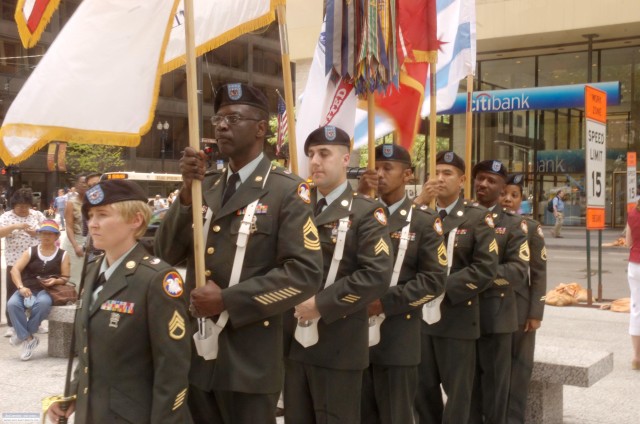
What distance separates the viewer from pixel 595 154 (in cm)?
1173

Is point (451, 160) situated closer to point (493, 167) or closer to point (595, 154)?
point (493, 167)

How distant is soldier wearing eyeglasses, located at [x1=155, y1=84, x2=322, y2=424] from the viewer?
3252 mm

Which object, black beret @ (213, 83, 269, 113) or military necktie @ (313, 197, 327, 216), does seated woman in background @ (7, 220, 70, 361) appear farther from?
black beret @ (213, 83, 269, 113)

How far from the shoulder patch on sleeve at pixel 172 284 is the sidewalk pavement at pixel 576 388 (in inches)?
108

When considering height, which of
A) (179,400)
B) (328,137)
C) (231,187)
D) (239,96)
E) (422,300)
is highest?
(239,96)

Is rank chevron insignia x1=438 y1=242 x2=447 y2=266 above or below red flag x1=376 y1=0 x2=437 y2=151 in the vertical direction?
below

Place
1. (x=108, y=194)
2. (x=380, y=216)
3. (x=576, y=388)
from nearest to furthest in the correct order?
(x=108, y=194) < (x=380, y=216) < (x=576, y=388)

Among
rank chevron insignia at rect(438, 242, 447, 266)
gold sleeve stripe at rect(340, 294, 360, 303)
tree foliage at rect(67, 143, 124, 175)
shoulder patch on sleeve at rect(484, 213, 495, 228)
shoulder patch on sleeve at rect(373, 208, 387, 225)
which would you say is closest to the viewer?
gold sleeve stripe at rect(340, 294, 360, 303)

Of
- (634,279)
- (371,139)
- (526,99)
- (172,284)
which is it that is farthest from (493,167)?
(526,99)

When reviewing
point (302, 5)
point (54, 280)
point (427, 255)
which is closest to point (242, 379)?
point (427, 255)

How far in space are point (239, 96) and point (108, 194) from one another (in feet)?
2.44

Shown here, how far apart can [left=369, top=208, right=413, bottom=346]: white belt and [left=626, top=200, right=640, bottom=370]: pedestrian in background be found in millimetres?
4317

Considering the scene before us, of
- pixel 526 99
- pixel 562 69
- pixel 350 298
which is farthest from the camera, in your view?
pixel 562 69

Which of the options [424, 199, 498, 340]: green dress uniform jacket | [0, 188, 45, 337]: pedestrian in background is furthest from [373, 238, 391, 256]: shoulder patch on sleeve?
[0, 188, 45, 337]: pedestrian in background
